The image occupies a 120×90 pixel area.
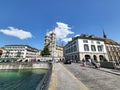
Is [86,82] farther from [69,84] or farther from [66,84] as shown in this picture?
[66,84]

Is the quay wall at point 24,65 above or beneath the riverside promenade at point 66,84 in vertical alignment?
beneath

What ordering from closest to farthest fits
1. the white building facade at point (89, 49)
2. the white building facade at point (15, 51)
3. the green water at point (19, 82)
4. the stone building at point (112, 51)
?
1. the green water at point (19, 82)
2. the white building facade at point (89, 49)
3. the stone building at point (112, 51)
4. the white building facade at point (15, 51)

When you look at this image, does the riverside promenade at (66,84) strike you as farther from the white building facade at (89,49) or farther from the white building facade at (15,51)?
the white building facade at (15,51)

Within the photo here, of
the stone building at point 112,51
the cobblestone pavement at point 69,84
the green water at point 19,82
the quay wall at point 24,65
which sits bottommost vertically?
the green water at point 19,82

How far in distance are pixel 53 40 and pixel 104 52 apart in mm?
65069

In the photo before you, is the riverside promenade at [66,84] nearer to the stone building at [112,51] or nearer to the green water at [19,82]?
the green water at [19,82]

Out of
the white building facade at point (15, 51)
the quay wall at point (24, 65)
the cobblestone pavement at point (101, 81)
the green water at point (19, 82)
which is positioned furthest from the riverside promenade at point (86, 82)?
the white building facade at point (15, 51)

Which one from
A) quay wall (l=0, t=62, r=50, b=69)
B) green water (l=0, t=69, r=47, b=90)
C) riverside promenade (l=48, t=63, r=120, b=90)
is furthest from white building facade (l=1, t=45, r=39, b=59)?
riverside promenade (l=48, t=63, r=120, b=90)

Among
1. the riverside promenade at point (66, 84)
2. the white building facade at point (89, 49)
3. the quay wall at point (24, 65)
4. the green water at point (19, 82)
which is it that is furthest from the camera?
the quay wall at point (24, 65)

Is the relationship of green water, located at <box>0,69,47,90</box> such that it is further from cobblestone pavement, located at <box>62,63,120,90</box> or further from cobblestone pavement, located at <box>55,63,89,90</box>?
cobblestone pavement, located at <box>62,63,120,90</box>

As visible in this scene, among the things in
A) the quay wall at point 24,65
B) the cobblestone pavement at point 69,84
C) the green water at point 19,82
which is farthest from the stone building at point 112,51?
the cobblestone pavement at point 69,84

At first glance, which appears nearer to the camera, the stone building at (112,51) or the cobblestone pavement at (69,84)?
the cobblestone pavement at (69,84)

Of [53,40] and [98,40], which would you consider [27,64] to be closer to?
[98,40]

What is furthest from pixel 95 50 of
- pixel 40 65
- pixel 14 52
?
pixel 14 52
